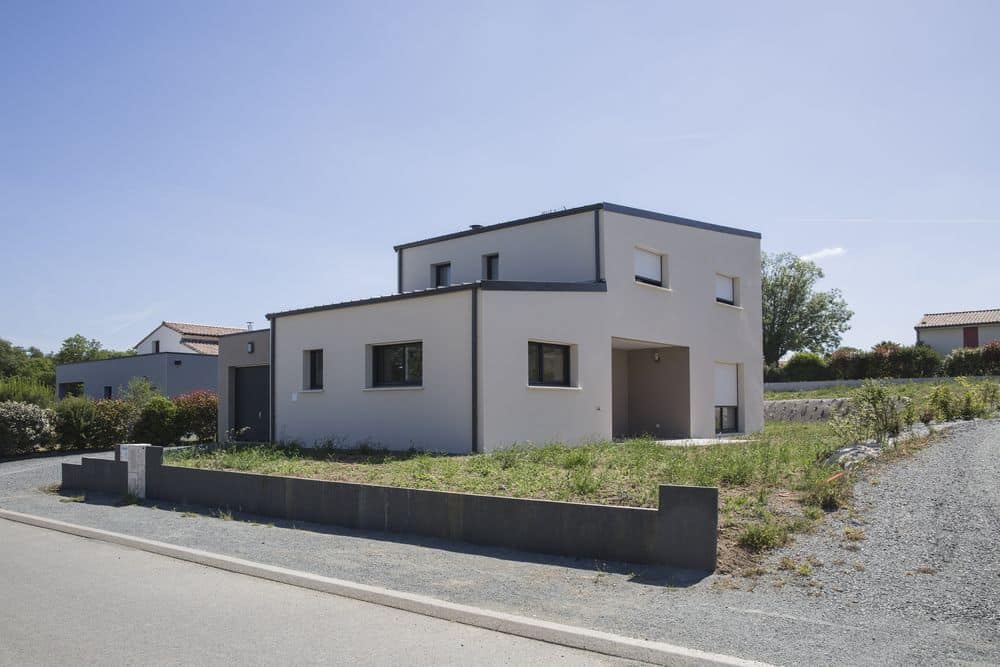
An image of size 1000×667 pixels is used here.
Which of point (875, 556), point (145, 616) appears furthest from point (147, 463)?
point (875, 556)

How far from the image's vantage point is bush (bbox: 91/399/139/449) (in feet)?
78.1

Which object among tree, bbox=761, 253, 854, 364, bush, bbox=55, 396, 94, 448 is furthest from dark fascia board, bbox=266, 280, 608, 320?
tree, bbox=761, 253, 854, 364

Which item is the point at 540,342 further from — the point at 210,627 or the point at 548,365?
the point at 210,627

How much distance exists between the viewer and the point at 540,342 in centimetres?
1741

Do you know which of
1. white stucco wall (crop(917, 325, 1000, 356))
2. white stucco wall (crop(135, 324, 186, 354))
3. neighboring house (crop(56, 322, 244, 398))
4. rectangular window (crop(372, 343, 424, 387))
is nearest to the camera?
rectangular window (crop(372, 343, 424, 387))

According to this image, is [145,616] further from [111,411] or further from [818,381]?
[818,381]

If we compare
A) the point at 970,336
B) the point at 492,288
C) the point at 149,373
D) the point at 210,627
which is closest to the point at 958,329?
the point at 970,336

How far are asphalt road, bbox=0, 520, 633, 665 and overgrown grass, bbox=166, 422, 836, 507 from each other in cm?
329

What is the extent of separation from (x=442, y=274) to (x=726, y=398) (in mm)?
9017

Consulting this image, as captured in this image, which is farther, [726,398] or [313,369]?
[726,398]

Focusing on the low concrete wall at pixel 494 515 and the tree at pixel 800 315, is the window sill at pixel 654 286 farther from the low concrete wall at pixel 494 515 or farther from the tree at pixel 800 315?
the tree at pixel 800 315

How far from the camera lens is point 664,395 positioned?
2200 cm

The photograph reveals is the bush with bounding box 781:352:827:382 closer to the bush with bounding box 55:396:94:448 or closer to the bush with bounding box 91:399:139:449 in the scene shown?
the bush with bounding box 91:399:139:449

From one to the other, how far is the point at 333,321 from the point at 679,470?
38.0ft
